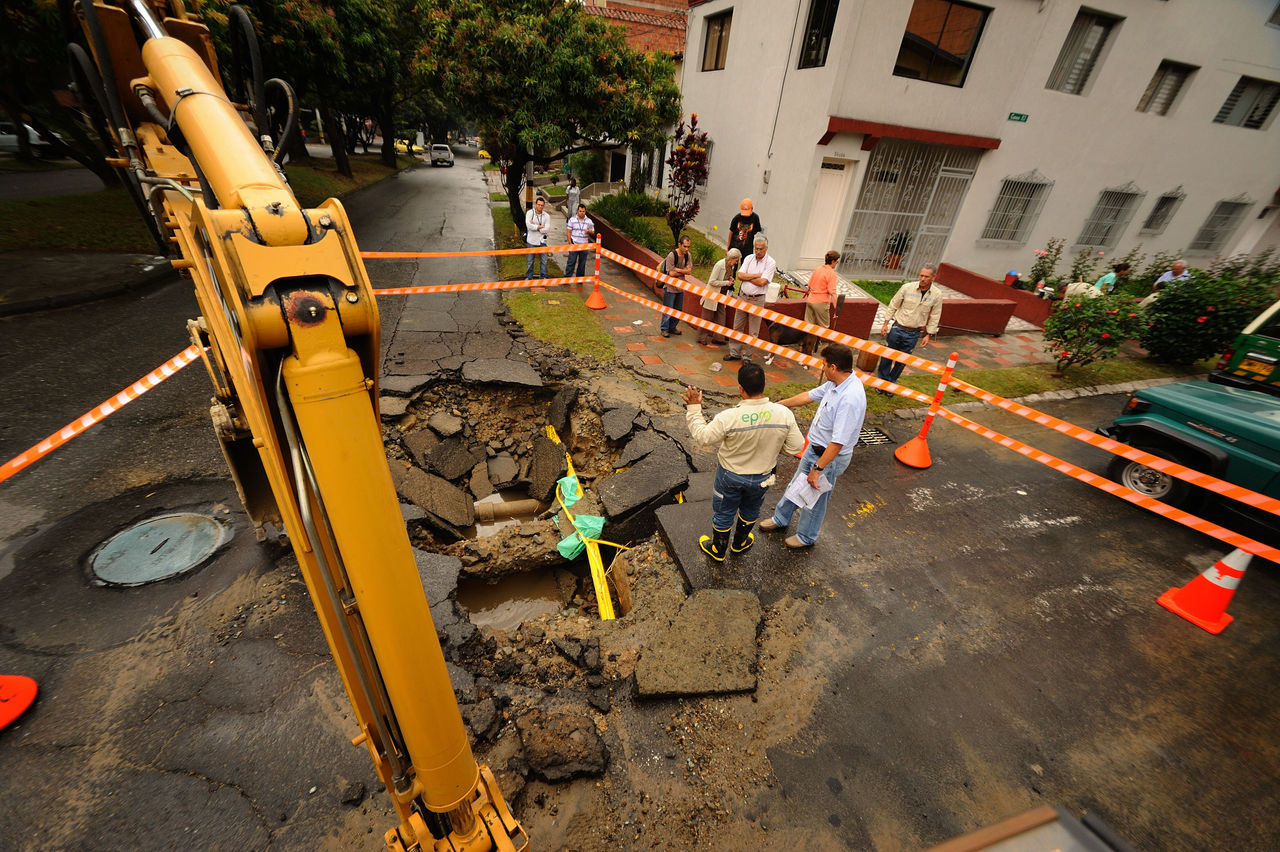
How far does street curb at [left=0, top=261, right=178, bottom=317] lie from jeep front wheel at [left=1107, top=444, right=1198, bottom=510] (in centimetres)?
1242

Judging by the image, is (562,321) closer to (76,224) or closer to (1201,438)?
(1201,438)

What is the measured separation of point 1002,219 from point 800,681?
14837mm

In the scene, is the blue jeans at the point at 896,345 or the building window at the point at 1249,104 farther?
the building window at the point at 1249,104

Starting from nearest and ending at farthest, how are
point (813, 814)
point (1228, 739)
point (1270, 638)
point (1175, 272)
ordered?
1. point (813, 814)
2. point (1228, 739)
3. point (1270, 638)
4. point (1175, 272)

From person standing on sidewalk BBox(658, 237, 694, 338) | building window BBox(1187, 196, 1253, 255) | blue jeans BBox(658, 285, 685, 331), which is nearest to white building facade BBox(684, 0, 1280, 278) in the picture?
building window BBox(1187, 196, 1253, 255)

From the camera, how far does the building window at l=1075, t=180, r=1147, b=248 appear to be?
14312 millimetres

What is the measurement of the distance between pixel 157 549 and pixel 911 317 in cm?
865

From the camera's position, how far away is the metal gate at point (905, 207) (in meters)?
12.0

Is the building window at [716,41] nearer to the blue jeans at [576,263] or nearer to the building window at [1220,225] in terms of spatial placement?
the blue jeans at [576,263]

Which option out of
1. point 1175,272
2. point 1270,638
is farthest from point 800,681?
point 1175,272

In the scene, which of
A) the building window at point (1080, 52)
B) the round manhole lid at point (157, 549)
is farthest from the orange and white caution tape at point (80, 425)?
the building window at point (1080, 52)

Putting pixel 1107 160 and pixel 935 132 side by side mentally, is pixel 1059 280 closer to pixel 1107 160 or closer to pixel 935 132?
pixel 1107 160

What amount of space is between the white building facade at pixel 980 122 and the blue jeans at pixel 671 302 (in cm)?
402

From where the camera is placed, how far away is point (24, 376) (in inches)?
239
